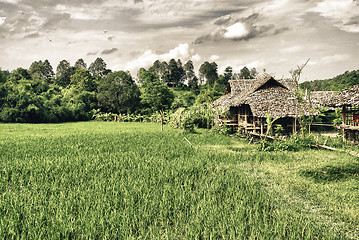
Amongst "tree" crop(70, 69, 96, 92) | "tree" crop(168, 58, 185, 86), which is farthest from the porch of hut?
"tree" crop(168, 58, 185, 86)

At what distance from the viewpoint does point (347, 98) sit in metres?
9.68

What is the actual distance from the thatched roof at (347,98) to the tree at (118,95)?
27162 mm

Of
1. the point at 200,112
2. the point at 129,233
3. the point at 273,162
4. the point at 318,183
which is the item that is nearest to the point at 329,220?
the point at 318,183

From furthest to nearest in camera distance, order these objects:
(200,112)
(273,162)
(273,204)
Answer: (200,112)
(273,162)
(273,204)

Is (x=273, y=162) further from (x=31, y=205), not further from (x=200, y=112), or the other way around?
(x=200, y=112)

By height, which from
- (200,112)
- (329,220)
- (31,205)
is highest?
(200,112)

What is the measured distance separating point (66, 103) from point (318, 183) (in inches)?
1261

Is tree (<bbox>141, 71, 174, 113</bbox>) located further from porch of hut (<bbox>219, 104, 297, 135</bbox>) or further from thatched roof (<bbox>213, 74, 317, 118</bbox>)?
thatched roof (<bbox>213, 74, 317, 118</bbox>)

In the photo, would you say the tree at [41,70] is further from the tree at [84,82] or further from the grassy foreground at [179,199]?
the grassy foreground at [179,199]

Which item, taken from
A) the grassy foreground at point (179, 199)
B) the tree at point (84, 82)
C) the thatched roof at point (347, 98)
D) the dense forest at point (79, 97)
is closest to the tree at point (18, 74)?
the dense forest at point (79, 97)

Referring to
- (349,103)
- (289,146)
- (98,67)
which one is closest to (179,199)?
(289,146)

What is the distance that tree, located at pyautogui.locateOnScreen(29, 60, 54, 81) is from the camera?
164 ft

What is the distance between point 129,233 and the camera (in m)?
2.97

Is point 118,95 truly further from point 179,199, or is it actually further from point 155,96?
point 179,199
